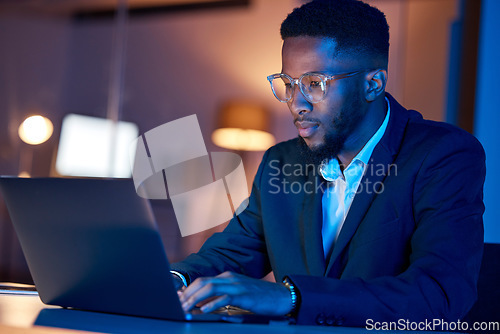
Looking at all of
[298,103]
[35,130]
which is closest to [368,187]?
[298,103]

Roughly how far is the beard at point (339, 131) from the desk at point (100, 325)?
2.30ft

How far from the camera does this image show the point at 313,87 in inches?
60.4

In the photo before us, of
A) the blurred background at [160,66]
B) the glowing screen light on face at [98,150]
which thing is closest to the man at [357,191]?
the blurred background at [160,66]

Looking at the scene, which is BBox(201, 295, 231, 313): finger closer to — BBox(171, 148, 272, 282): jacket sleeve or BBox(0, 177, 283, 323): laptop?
BBox(0, 177, 283, 323): laptop

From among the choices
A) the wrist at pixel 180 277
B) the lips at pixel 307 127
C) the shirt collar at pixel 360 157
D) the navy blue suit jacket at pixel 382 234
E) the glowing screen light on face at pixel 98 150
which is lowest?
the glowing screen light on face at pixel 98 150

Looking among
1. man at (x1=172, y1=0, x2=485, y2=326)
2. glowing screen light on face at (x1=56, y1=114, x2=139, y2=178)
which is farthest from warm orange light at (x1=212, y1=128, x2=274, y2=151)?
man at (x1=172, y1=0, x2=485, y2=326)

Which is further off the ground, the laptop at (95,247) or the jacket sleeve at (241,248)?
the laptop at (95,247)

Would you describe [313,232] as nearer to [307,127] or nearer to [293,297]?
[307,127]

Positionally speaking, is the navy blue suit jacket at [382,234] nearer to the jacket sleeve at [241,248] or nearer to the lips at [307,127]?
the jacket sleeve at [241,248]

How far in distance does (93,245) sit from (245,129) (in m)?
3.15

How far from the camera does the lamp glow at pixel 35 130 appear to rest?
4441mm

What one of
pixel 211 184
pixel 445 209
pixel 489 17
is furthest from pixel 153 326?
pixel 211 184

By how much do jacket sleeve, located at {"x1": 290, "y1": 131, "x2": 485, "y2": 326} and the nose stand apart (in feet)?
1.13

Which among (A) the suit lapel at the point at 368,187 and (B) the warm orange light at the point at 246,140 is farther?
(B) the warm orange light at the point at 246,140
